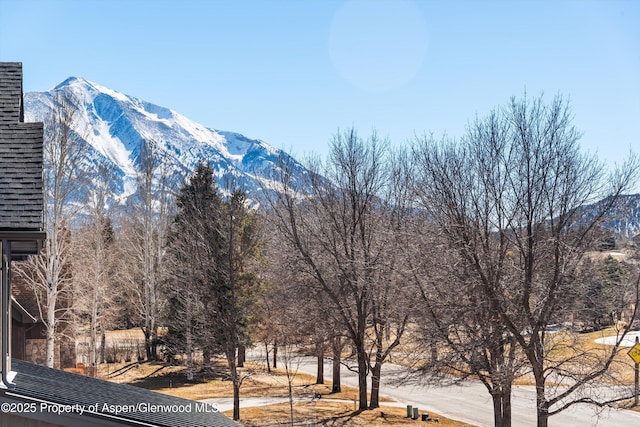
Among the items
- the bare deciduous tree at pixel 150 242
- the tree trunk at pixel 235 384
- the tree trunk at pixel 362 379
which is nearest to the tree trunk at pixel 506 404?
the tree trunk at pixel 362 379

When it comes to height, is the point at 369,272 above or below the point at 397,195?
below

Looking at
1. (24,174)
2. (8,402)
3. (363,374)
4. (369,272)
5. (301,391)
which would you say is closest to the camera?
(8,402)

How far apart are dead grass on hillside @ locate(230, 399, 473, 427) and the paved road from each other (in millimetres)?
1151

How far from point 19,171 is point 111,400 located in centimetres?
351

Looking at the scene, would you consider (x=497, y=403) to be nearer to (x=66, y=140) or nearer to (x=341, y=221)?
(x=341, y=221)

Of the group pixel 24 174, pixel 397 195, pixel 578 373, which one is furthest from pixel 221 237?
pixel 24 174

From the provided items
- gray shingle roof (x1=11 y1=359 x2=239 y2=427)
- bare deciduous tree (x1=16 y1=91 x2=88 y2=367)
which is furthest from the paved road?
bare deciduous tree (x1=16 y1=91 x2=88 y2=367)

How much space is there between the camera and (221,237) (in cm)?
2398

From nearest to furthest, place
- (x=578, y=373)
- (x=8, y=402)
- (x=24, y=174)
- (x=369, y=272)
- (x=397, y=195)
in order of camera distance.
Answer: (x=8, y=402) → (x=24, y=174) → (x=578, y=373) → (x=369, y=272) → (x=397, y=195)

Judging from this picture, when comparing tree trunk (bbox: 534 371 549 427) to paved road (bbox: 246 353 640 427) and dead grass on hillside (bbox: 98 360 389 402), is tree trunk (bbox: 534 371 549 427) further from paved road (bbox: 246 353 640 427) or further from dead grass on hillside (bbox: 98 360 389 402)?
dead grass on hillside (bbox: 98 360 389 402)

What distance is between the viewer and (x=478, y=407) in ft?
88.7

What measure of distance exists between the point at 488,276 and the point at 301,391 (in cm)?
1686

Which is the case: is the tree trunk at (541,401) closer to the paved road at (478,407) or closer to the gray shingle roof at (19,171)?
the paved road at (478,407)

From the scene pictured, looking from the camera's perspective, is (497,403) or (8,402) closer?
(8,402)
